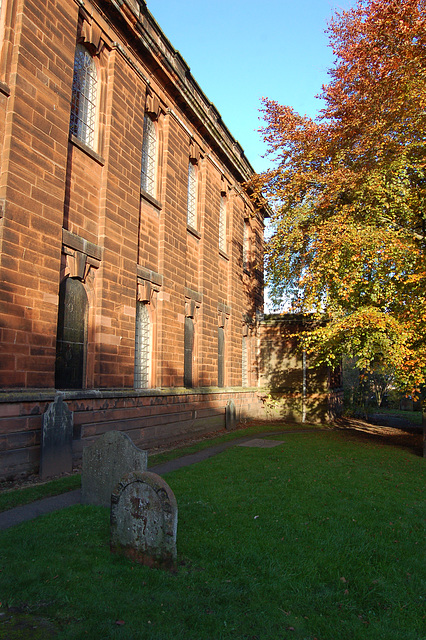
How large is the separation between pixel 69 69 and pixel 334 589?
10580 mm

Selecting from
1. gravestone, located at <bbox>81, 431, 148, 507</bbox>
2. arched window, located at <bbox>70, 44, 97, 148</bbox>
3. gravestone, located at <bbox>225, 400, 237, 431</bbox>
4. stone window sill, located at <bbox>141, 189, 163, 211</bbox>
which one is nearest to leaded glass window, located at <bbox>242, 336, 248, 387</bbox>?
gravestone, located at <bbox>225, 400, 237, 431</bbox>

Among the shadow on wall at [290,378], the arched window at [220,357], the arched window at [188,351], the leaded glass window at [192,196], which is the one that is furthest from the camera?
the shadow on wall at [290,378]

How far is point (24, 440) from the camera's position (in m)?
8.10

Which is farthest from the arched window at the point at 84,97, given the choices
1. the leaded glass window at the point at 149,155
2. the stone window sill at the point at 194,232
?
the stone window sill at the point at 194,232

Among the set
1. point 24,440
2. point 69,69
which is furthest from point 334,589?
point 69,69

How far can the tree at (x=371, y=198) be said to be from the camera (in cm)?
1114

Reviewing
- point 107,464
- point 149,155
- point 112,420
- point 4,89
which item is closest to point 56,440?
point 112,420

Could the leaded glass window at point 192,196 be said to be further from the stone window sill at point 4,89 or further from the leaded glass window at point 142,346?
the stone window sill at point 4,89

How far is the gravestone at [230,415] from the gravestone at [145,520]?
1358 centimetres

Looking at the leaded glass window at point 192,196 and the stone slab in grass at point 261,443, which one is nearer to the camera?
the stone slab in grass at point 261,443

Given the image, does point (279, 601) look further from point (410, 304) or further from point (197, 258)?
point (197, 258)

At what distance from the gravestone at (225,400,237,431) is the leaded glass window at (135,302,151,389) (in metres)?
5.78

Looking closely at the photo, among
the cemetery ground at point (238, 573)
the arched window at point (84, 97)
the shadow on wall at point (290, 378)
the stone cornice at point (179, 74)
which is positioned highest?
the stone cornice at point (179, 74)

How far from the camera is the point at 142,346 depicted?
13.3 m
